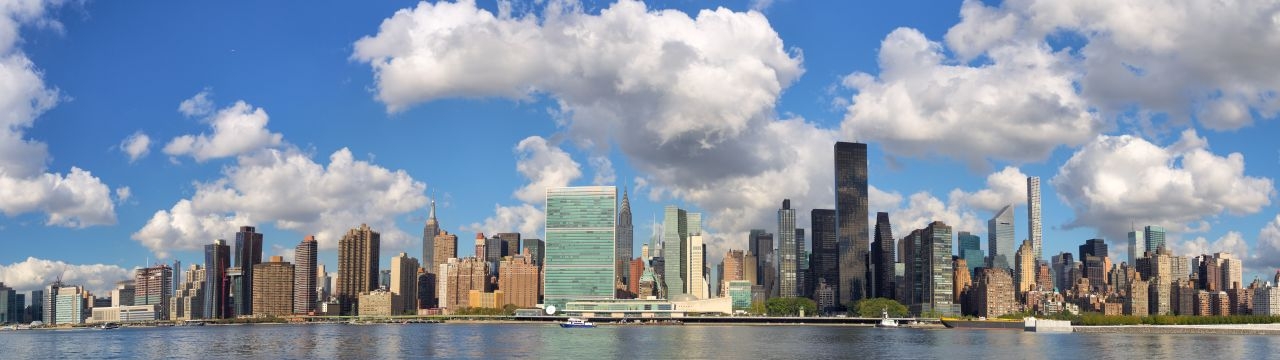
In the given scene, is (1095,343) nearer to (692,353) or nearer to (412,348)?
(692,353)

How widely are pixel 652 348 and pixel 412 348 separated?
122ft

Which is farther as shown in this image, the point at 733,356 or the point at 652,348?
the point at 652,348

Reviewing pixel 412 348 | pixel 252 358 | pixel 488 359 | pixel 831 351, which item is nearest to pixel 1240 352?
pixel 831 351

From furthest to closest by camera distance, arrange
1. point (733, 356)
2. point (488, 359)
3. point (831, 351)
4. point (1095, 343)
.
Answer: point (1095, 343), point (831, 351), point (733, 356), point (488, 359)

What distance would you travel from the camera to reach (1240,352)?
161m

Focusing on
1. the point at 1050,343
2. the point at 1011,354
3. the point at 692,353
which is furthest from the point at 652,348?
the point at 1050,343

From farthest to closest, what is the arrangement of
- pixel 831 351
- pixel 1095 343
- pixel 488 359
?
pixel 1095 343 < pixel 831 351 < pixel 488 359

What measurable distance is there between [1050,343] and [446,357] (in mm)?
105224

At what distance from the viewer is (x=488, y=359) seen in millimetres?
144625

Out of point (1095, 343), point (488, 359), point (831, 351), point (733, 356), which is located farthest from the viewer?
point (1095, 343)

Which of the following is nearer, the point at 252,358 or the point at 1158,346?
the point at 252,358

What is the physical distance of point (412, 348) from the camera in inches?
7131

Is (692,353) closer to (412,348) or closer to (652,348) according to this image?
(652,348)

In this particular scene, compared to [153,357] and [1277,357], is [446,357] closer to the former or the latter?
[153,357]
